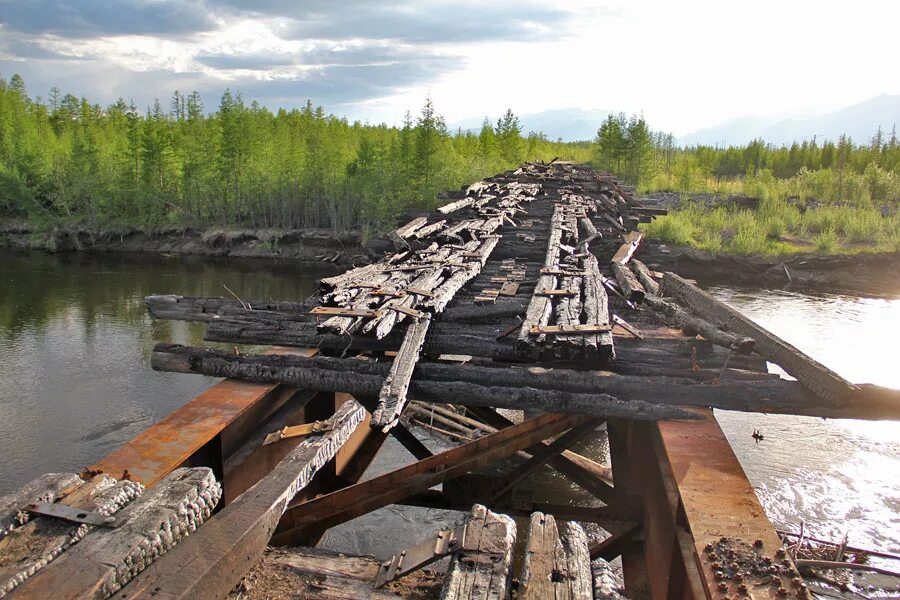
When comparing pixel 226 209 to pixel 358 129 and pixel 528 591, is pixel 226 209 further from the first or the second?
pixel 528 591

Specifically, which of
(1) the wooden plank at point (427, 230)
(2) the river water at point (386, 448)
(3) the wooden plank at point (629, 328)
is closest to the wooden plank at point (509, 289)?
(3) the wooden plank at point (629, 328)

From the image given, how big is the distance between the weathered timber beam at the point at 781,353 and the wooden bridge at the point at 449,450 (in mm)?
14

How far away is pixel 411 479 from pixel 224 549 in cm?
155

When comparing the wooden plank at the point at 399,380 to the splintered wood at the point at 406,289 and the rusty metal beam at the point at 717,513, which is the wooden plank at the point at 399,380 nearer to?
the splintered wood at the point at 406,289

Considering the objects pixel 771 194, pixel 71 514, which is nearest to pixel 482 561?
pixel 71 514

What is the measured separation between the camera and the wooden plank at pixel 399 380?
274cm

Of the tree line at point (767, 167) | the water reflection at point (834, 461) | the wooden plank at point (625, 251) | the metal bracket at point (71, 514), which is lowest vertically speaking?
the water reflection at point (834, 461)

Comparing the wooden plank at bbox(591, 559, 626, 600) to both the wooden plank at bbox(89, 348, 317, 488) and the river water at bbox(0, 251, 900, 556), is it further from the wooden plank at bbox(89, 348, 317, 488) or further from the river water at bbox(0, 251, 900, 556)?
the river water at bbox(0, 251, 900, 556)

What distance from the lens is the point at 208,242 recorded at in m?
31.8

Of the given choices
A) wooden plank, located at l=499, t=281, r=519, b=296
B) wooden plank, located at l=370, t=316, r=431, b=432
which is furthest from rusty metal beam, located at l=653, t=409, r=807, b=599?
wooden plank, located at l=499, t=281, r=519, b=296

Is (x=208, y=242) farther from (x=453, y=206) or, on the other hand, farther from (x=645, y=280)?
(x=645, y=280)

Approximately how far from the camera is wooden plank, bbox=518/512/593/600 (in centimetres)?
169

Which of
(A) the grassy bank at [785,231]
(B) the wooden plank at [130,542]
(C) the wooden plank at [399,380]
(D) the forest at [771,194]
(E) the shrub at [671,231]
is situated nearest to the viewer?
(B) the wooden plank at [130,542]

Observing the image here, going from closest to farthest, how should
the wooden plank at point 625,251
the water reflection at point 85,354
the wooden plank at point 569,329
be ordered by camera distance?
the wooden plank at point 569,329 < the wooden plank at point 625,251 < the water reflection at point 85,354
